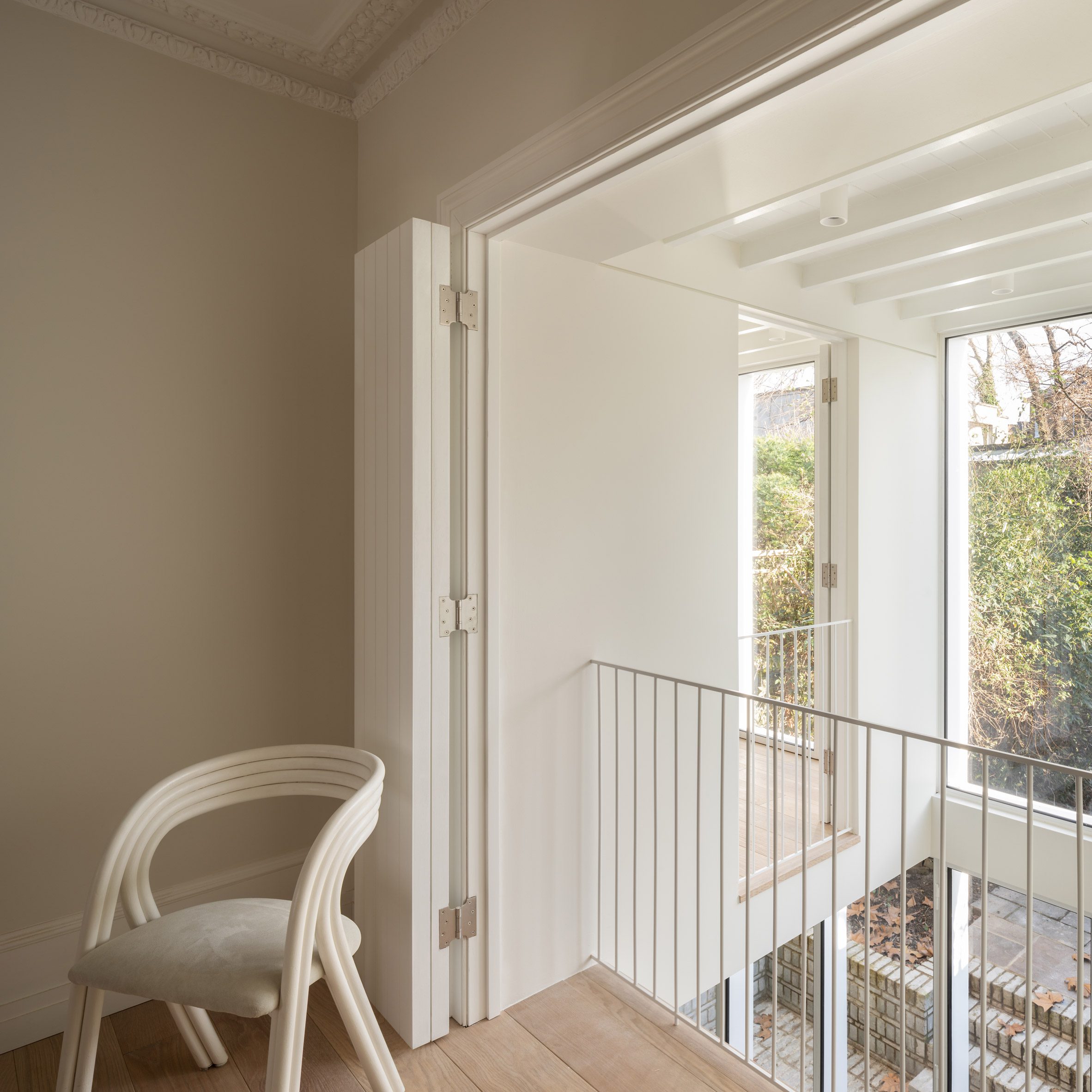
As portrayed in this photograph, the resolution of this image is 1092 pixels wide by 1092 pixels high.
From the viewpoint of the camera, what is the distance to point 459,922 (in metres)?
2.07

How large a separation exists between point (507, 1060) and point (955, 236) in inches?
121

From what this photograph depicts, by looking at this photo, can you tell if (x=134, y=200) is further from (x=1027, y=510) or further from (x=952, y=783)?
(x=952, y=783)

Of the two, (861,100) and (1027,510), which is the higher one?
(861,100)

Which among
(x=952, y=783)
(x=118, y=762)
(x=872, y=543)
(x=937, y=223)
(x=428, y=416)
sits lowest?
(x=952, y=783)

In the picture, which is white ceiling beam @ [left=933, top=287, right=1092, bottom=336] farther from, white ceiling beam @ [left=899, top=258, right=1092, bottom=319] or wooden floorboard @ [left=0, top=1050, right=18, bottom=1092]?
wooden floorboard @ [left=0, top=1050, right=18, bottom=1092]

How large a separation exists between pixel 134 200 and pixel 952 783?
436cm

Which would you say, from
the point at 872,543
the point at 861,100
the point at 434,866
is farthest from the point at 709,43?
the point at 872,543

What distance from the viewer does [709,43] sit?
1378 millimetres

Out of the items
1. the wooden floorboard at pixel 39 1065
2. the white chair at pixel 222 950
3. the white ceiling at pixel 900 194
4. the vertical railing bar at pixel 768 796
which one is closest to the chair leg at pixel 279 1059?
the white chair at pixel 222 950

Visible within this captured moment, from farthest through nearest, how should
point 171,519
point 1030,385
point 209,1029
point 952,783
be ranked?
point 952,783, point 1030,385, point 171,519, point 209,1029

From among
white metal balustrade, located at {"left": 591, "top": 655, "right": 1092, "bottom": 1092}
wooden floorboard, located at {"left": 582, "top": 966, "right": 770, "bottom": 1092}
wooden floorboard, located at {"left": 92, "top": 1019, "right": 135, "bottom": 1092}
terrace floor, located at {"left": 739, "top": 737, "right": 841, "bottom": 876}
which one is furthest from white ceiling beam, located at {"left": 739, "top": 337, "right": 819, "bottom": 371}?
wooden floorboard, located at {"left": 92, "top": 1019, "right": 135, "bottom": 1092}

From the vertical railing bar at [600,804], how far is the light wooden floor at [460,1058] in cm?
26

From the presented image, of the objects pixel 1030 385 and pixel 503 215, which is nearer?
pixel 503 215

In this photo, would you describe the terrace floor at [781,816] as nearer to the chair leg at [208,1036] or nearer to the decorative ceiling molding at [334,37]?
the chair leg at [208,1036]
